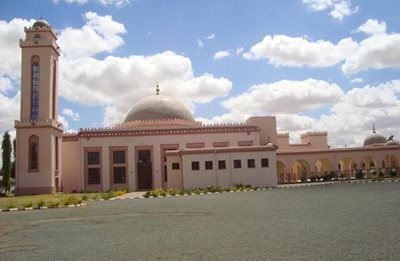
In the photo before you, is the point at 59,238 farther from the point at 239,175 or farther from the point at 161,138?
the point at 161,138

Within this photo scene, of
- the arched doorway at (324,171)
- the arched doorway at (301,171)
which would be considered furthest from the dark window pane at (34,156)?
the arched doorway at (324,171)

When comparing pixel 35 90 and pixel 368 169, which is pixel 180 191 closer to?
pixel 35 90

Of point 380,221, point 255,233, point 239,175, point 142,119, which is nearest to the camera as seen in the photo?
point 255,233

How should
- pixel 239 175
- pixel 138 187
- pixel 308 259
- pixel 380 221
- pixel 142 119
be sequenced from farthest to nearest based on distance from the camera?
1. pixel 142 119
2. pixel 138 187
3. pixel 239 175
4. pixel 380 221
5. pixel 308 259

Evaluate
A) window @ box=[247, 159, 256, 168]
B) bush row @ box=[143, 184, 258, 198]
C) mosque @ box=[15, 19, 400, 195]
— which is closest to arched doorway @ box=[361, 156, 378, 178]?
mosque @ box=[15, 19, 400, 195]

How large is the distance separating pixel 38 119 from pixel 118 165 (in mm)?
8771

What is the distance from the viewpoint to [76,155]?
41.7m

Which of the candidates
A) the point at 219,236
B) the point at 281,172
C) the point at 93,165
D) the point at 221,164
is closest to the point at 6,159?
the point at 93,165

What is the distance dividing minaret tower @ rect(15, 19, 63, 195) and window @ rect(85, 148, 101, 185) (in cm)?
304

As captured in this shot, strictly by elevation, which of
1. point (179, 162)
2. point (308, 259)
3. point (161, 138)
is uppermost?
point (161, 138)

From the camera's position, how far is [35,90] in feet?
122

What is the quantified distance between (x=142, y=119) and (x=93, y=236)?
34.6 metres

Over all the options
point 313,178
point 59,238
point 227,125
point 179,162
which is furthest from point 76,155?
point 59,238

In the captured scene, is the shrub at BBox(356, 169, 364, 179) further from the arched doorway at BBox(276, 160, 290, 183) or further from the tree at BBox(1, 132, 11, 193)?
the tree at BBox(1, 132, 11, 193)
